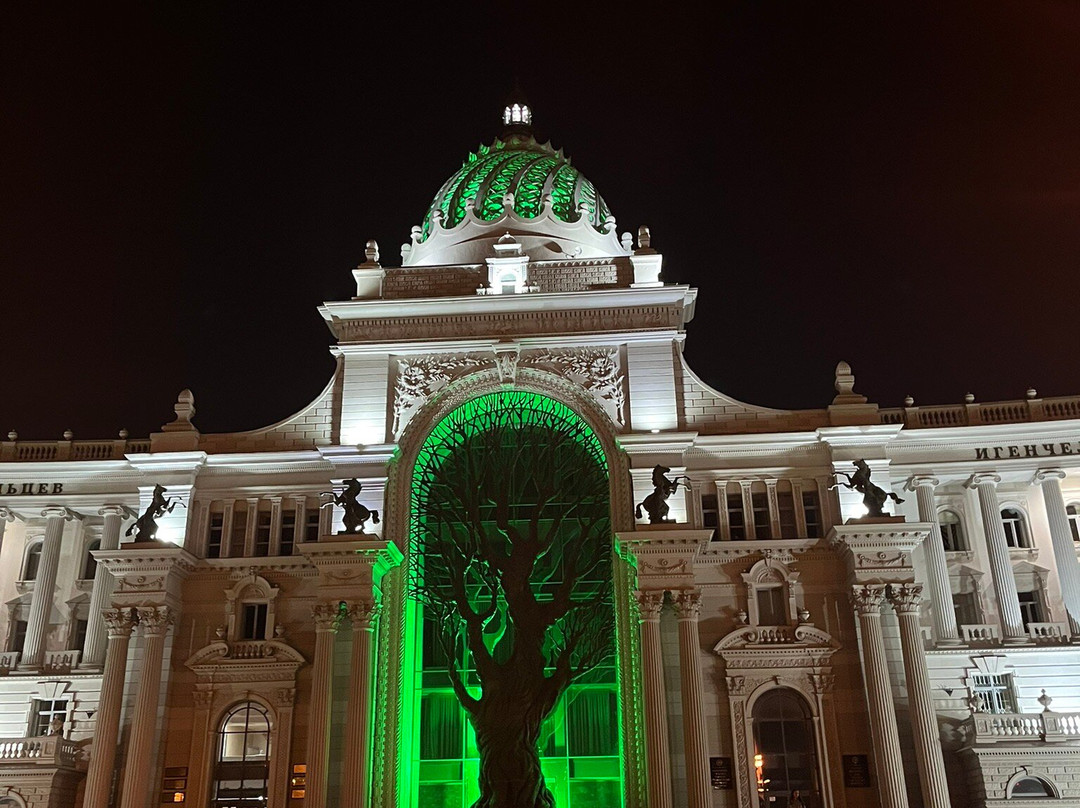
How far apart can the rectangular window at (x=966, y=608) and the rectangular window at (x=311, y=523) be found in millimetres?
26060

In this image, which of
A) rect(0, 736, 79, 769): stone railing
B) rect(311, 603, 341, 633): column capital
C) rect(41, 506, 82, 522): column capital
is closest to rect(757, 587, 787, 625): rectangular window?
rect(311, 603, 341, 633): column capital

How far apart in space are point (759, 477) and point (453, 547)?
1241 cm

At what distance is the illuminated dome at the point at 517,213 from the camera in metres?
49.7

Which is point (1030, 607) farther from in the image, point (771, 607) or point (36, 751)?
point (36, 751)

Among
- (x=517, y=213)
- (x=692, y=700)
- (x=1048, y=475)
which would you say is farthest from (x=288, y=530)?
(x=1048, y=475)

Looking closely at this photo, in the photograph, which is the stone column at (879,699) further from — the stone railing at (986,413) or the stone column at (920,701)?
the stone railing at (986,413)

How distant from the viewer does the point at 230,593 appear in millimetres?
40750

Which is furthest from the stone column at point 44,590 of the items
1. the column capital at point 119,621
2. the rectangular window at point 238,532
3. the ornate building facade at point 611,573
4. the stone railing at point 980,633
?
the stone railing at point 980,633

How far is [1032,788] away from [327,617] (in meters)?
25.7

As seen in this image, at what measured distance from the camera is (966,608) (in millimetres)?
43375

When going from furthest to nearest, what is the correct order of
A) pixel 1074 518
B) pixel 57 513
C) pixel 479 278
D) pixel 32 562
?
pixel 32 562 < pixel 1074 518 < pixel 479 278 < pixel 57 513

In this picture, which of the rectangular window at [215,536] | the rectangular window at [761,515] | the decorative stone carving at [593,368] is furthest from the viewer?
the rectangular window at [215,536]

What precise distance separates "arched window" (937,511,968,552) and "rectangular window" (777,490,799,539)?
7363 mm

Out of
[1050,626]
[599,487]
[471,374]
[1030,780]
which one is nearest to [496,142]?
[471,374]
